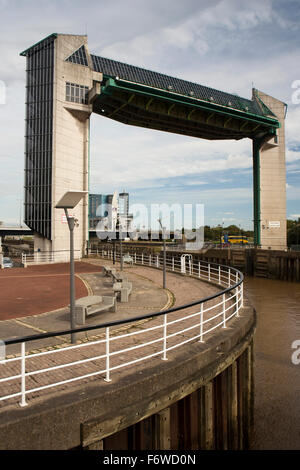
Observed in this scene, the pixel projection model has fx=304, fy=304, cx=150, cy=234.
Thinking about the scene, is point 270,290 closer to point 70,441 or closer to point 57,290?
point 57,290

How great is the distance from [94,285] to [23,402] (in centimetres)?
1155

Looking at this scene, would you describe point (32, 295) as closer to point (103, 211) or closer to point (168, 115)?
point (168, 115)

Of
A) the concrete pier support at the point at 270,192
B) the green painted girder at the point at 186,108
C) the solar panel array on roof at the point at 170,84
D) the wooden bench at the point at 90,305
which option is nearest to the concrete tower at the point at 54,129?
the green painted girder at the point at 186,108

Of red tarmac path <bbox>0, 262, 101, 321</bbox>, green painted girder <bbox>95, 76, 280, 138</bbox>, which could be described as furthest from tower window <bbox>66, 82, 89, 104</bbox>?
red tarmac path <bbox>0, 262, 101, 321</bbox>

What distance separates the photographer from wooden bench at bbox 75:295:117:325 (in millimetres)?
8492

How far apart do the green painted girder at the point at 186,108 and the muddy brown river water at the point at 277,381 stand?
1176 inches

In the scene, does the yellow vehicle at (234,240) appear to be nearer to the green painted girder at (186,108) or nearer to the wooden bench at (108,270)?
the green painted girder at (186,108)

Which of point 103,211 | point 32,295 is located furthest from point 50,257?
point 103,211

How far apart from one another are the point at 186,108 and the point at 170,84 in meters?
4.40

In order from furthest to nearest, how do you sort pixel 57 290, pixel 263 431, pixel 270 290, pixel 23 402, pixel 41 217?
pixel 41 217, pixel 270 290, pixel 57 290, pixel 263 431, pixel 23 402

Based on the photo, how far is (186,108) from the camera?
144 feet

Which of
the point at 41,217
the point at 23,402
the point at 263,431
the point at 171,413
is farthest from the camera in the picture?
the point at 41,217
